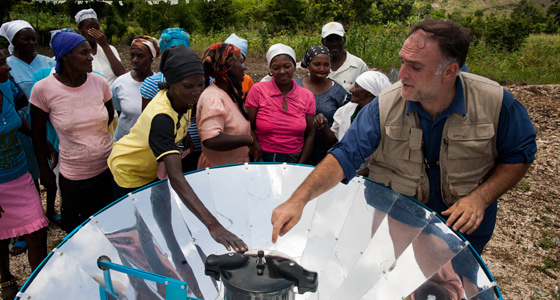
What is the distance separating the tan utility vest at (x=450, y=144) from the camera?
191 centimetres

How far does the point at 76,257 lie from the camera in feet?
4.97

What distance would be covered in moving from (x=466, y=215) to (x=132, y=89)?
2.71 m

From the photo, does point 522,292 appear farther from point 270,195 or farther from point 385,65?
point 385,65

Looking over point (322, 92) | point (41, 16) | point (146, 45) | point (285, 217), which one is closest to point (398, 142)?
point (285, 217)

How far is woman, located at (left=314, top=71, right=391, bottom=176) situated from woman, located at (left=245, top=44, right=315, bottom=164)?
0.11 metres

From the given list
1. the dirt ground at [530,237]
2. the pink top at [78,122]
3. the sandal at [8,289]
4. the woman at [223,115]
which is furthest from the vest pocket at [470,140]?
the sandal at [8,289]

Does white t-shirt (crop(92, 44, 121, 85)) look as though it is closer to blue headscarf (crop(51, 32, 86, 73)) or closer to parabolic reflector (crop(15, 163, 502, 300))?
blue headscarf (crop(51, 32, 86, 73))

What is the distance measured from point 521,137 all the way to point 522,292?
2007mm

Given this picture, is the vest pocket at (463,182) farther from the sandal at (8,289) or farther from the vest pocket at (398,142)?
the sandal at (8,289)

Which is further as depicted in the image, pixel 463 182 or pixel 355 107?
pixel 355 107

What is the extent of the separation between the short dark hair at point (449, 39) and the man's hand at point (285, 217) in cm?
98

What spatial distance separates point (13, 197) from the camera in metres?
2.62

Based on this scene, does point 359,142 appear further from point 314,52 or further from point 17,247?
point 17,247

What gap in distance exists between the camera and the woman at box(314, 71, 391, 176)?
2857 millimetres
